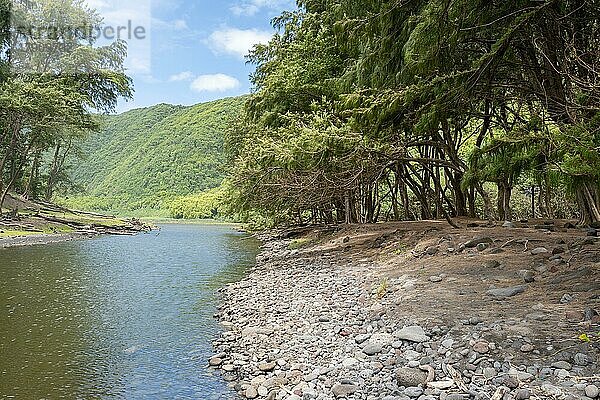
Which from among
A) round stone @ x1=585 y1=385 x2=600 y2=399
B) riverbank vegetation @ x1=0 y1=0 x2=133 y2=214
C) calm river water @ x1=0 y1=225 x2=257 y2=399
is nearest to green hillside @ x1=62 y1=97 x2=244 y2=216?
riverbank vegetation @ x1=0 y1=0 x2=133 y2=214

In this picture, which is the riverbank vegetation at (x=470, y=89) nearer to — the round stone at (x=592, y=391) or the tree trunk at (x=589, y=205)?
the tree trunk at (x=589, y=205)

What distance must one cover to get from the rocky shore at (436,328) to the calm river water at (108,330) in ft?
1.66

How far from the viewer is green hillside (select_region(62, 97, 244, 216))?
3073 inches

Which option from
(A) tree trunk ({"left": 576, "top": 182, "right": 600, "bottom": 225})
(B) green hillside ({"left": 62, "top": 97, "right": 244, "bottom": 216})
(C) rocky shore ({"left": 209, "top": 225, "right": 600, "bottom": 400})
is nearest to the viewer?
(C) rocky shore ({"left": 209, "top": 225, "right": 600, "bottom": 400})

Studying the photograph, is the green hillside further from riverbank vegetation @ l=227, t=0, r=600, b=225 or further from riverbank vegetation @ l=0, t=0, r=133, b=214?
riverbank vegetation @ l=227, t=0, r=600, b=225

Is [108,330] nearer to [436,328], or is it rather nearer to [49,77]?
[436,328]

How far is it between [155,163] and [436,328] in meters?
86.4

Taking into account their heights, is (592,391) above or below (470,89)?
below

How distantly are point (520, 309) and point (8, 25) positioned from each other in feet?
104

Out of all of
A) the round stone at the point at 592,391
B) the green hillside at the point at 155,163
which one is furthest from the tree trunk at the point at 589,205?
the green hillside at the point at 155,163

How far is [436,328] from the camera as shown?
5746mm

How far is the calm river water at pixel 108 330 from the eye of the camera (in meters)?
6.00

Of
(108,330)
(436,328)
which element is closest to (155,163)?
(108,330)

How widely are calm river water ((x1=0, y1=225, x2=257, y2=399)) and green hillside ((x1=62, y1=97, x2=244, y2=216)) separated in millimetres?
51386
